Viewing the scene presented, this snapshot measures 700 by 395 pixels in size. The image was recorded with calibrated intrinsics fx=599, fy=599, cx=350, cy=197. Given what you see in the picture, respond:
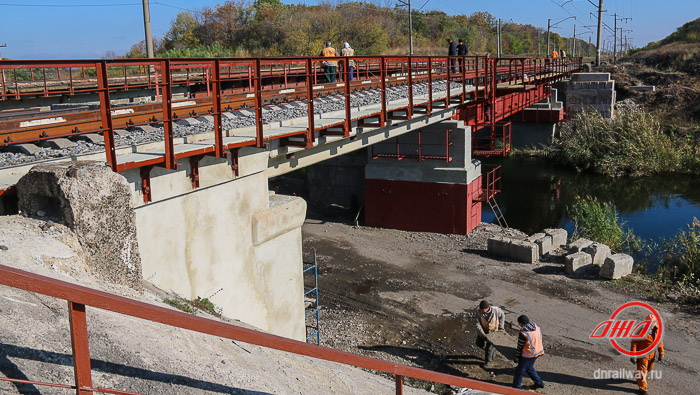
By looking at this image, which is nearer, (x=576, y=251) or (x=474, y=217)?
(x=576, y=251)

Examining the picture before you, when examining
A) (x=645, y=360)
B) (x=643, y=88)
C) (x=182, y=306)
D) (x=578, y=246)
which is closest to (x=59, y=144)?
(x=182, y=306)

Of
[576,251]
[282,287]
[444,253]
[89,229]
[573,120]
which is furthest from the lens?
[573,120]

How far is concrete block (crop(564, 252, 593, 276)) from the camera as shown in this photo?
14.9 meters

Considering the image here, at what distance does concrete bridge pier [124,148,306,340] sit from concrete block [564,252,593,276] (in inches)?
300

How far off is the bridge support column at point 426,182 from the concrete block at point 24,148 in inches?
524

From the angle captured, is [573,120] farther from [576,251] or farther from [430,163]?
[576,251]

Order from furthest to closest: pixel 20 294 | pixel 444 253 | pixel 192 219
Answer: pixel 444 253 < pixel 192 219 < pixel 20 294

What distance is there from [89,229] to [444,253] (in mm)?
13274

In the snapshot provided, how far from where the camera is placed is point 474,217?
794 inches

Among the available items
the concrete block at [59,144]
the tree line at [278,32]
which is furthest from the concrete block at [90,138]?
the tree line at [278,32]

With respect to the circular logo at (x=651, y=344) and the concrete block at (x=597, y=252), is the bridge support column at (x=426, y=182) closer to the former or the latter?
the concrete block at (x=597, y=252)

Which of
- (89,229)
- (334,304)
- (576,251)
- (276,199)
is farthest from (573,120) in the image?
(89,229)

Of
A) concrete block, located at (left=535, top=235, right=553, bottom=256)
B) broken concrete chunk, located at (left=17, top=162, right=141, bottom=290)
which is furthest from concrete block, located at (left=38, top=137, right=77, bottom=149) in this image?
concrete block, located at (left=535, top=235, right=553, bottom=256)

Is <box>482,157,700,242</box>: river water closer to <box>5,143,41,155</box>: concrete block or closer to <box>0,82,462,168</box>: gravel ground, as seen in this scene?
<box>0,82,462,168</box>: gravel ground
